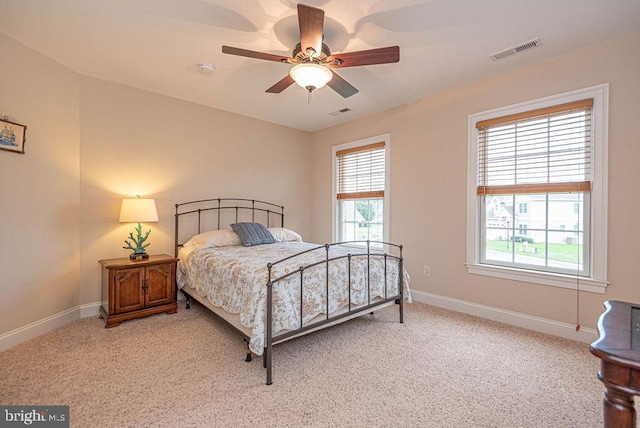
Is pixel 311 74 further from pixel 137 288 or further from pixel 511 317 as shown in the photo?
pixel 511 317

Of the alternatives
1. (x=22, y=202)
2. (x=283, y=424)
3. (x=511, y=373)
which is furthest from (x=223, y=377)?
(x=22, y=202)

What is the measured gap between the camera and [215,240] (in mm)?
3678

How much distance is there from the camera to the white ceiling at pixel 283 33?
84.4 inches

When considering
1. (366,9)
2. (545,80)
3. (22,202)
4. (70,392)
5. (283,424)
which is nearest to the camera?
(283,424)

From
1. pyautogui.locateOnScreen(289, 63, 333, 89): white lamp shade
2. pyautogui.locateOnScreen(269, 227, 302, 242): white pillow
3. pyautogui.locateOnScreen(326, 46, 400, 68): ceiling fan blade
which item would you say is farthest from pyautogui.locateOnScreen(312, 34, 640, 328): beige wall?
pyautogui.locateOnScreen(289, 63, 333, 89): white lamp shade

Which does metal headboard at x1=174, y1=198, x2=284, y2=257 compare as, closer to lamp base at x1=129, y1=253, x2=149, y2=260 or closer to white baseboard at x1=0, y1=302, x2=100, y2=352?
lamp base at x1=129, y1=253, x2=149, y2=260

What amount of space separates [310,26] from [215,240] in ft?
8.78

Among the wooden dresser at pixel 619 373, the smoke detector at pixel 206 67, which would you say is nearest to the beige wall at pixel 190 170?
the smoke detector at pixel 206 67

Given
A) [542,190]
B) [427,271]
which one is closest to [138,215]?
[427,271]

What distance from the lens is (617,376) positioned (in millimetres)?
951

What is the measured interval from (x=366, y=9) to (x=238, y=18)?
0.99m

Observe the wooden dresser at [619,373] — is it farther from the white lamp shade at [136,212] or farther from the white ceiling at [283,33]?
A: the white lamp shade at [136,212]

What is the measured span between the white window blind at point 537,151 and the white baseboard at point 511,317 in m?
1.31

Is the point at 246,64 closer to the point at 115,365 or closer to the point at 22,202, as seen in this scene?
the point at 22,202
